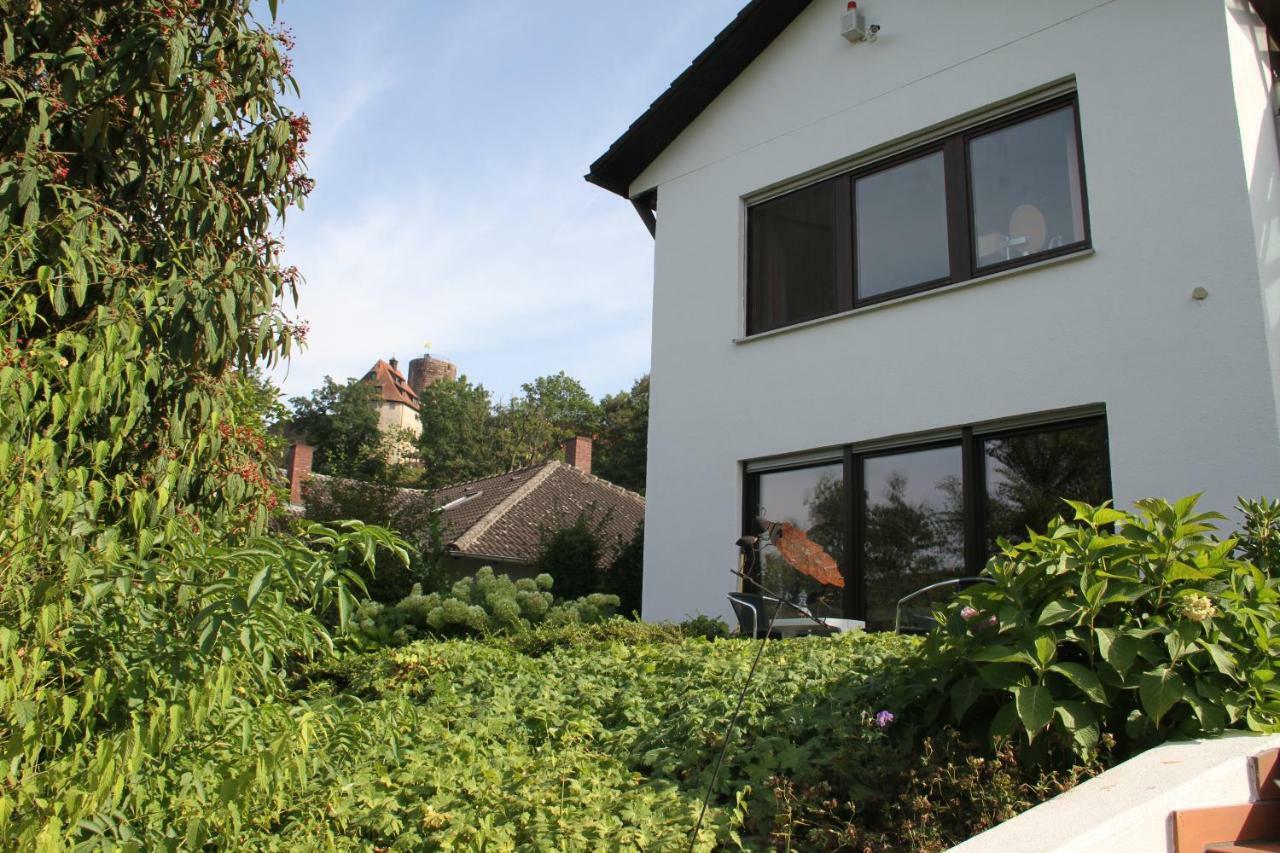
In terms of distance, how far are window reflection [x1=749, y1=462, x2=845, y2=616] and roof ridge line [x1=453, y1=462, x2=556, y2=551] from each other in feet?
49.7

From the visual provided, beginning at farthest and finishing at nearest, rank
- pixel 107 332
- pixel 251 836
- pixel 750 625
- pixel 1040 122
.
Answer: pixel 1040 122, pixel 750 625, pixel 107 332, pixel 251 836

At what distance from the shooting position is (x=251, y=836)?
3.05 meters

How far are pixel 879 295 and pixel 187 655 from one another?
276 inches

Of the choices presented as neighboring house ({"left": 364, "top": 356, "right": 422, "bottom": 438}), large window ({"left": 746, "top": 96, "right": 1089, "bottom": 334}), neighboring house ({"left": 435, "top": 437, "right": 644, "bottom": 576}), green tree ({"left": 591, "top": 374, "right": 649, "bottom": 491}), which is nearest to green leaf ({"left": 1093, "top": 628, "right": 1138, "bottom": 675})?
large window ({"left": 746, "top": 96, "right": 1089, "bottom": 334})

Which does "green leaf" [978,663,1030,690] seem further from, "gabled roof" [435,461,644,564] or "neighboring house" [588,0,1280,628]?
"gabled roof" [435,461,644,564]

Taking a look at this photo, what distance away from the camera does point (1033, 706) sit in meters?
3.31

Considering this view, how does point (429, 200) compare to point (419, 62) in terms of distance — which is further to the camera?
point (429, 200)

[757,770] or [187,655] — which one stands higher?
[187,655]

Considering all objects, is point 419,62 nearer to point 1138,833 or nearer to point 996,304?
point 996,304

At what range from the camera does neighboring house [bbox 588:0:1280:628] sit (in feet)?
22.6

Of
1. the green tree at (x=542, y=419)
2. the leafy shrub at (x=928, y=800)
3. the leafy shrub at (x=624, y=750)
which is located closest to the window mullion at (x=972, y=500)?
the leafy shrub at (x=624, y=750)

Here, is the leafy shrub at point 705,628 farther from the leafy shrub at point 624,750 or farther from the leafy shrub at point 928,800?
the leafy shrub at point 928,800

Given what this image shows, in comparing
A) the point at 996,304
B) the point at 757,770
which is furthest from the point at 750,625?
the point at 757,770

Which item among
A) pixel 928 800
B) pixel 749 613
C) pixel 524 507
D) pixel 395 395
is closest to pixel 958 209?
pixel 749 613
